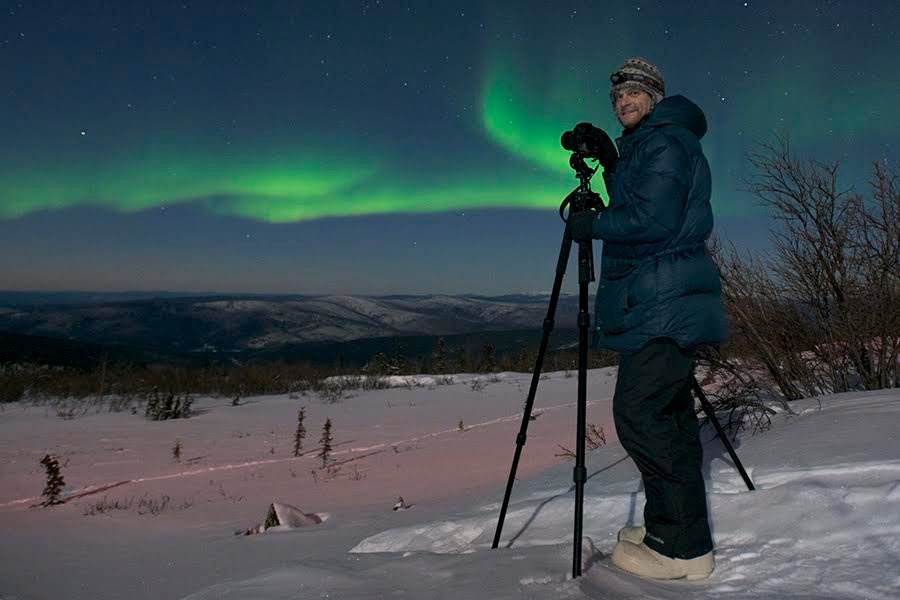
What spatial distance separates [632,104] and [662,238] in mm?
644

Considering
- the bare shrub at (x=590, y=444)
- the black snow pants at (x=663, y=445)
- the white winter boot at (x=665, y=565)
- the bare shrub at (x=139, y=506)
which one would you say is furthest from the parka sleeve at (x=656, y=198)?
the bare shrub at (x=139, y=506)

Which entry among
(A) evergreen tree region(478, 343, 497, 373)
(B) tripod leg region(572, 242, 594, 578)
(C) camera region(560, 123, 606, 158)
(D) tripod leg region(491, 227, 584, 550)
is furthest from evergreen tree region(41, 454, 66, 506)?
(A) evergreen tree region(478, 343, 497, 373)

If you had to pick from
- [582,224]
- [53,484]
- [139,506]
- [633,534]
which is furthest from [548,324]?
[53,484]

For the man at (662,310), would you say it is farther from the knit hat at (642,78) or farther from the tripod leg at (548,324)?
the tripod leg at (548,324)

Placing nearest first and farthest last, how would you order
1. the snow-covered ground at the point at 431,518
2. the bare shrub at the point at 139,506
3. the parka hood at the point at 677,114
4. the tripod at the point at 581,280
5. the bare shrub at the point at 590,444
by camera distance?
1. the snow-covered ground at the point at 431,518
2. the parka hood at the point at 677,114
3. the tripod at the point at 581,280
4. the bare shrub at the point at 139,506
5. the bare shrub at the point at 590,444

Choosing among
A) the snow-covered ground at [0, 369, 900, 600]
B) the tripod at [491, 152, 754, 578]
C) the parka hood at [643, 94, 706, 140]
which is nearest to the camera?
the snow-covered ground at [0, 369, 900, 600]

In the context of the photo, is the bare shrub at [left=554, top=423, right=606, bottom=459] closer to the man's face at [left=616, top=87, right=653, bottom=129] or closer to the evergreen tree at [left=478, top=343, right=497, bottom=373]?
the man's face at [left=616, top=87, right=653, bottom=129]

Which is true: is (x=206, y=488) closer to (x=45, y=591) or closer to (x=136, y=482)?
(x=136, y=482)

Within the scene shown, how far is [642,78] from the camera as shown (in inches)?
95.9

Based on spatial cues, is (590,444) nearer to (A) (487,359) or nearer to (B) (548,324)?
(B) (548,324)

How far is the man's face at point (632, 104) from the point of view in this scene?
8.04ft

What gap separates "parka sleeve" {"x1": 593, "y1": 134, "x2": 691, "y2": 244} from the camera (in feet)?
7.09

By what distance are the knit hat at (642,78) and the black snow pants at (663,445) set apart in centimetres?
105

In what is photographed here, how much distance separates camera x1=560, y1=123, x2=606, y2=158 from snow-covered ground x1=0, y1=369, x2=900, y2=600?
1.73 m
